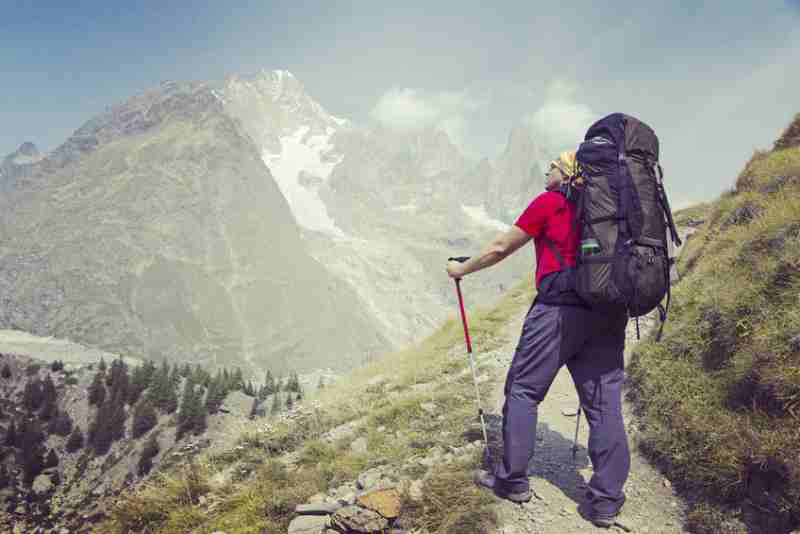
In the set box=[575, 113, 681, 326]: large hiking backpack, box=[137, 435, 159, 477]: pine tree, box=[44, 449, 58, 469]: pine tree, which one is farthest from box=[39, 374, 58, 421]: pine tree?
box=[575, 113, 681, 326]: large hiking backpack

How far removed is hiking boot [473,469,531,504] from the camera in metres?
Answer: 4.67

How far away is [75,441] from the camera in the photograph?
117750 mm

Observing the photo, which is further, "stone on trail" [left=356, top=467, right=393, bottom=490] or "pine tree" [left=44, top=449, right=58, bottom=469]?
"pine tree" [left=44, top=449, right=58, bottom=469]

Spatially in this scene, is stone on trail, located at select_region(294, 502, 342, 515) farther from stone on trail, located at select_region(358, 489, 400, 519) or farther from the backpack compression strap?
the backpack compression strap

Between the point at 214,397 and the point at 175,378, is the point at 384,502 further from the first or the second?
the point at 175,378

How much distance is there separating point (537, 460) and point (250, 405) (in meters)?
120

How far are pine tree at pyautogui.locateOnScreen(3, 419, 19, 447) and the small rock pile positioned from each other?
149588 millimetres

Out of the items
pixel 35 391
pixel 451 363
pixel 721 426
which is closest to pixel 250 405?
pixel 35 391

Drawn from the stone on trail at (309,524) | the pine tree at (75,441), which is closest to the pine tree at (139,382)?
the pine tree at (75,441)

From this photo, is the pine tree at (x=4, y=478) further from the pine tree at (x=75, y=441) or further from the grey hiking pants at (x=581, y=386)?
the grey hiking pants at (x=581, y=386)

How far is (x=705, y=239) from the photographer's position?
12.7 metres

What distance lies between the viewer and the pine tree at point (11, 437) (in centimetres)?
11325

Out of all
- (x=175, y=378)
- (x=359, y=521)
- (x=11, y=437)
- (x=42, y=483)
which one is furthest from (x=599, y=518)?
(x=11, y=437)

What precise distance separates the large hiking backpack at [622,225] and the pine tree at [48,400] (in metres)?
157
